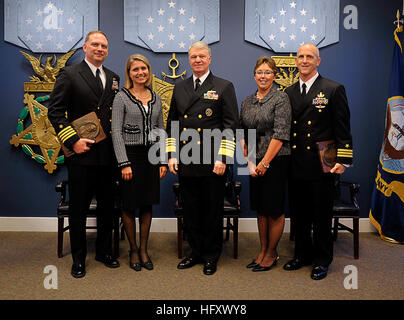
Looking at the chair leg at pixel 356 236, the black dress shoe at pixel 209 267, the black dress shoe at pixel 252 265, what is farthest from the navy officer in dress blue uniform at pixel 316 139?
the black dress shoe at pixel 209 267

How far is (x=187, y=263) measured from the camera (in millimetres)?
2611

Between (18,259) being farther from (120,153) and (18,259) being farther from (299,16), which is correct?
(299,16)

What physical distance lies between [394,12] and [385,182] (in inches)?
70.8

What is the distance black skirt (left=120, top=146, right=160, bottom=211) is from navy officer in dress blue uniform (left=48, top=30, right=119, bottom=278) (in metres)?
0.19

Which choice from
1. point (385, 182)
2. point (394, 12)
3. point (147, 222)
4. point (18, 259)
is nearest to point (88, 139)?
point (147, 222)

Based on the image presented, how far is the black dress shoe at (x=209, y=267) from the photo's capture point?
8.14 feet

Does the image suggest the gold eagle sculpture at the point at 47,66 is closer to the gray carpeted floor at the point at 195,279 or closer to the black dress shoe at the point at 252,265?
the gray carpeted floor at the point at 195,279

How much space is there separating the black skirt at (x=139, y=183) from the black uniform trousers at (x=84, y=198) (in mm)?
173


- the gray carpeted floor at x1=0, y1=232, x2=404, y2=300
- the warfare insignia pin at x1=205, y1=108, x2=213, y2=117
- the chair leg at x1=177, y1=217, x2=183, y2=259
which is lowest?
the gray carpeted floor at x1=0, y1=232, x2=404, y2=300

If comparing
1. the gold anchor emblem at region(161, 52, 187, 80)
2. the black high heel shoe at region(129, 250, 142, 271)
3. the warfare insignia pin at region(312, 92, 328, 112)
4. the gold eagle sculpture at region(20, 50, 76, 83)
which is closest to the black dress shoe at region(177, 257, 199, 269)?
the black high heel shoe at region(129, 250, 142, 271)

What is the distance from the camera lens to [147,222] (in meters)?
2.55

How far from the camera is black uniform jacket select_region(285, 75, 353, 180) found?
2.29m

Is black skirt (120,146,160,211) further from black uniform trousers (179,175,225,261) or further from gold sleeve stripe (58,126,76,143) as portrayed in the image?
gold sleeve stripe (58,126,76,143)

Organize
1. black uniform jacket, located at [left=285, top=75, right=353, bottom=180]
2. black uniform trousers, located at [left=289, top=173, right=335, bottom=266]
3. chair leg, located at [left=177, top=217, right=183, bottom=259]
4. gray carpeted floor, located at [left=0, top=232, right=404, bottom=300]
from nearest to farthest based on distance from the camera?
gray carpeted floor, located at [left=0, top=232, right=404, bottom=300] → black uniform jacket, located at [left=285, top=75, right=353, bottom=180] → black uniform trousers, located at [left=289, top=173, right=335, bottom=266] → chair leg, located at [left=177, top=217, right=183, bottom=259]
